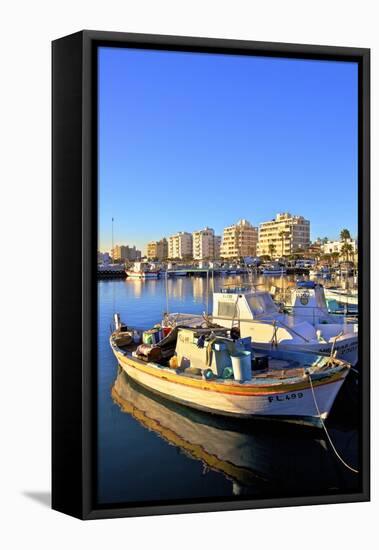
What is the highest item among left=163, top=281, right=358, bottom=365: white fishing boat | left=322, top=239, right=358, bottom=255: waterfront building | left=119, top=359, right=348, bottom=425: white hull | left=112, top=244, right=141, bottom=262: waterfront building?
left=322, top=239, right=358, bottom=255: waterfront building

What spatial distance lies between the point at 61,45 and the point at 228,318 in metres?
2.10

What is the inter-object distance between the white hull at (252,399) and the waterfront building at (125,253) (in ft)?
2.27

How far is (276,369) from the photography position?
573 cm

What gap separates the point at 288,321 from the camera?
5871 mm

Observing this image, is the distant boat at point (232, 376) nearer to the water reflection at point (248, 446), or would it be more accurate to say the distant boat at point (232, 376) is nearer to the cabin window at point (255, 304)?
the water reflection at point (248, 446)

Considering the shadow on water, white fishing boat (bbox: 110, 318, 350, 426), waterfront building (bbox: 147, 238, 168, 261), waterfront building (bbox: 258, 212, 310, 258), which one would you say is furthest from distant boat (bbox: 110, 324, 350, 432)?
the shadow on water

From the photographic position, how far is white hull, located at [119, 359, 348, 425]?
224 inches

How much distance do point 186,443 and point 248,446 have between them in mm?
418

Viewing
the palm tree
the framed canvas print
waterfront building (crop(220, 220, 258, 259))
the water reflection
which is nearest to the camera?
the framed canvas print

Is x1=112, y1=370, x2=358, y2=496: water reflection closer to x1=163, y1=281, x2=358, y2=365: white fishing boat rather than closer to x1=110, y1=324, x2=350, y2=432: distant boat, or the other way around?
x1=110, y1=324, x2=350, y2=432: distant boat

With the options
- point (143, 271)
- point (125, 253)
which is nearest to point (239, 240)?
point (143, 271)

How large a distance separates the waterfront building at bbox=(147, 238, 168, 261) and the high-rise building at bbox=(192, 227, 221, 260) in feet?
0.64

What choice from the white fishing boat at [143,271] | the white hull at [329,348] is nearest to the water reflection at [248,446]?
the white hull at [329,348]

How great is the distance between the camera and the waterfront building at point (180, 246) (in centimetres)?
552
